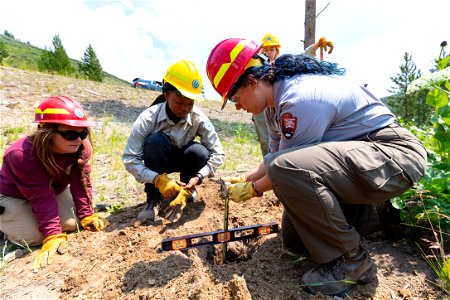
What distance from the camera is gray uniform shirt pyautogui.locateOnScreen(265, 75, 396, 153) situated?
1517mm

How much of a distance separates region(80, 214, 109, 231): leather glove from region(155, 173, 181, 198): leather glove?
1.91ft

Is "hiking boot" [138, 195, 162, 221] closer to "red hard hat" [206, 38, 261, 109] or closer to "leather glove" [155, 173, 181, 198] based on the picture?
"leather glove" [155, 173, 181, 198]

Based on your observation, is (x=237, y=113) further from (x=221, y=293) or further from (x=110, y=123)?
(x=221, y=293)

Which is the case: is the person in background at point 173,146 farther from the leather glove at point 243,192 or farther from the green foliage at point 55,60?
the green foliage at point 55,60

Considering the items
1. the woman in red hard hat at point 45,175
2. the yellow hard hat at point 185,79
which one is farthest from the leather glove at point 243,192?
the woman in red hard hat at point 45,175

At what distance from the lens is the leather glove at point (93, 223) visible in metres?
2.49

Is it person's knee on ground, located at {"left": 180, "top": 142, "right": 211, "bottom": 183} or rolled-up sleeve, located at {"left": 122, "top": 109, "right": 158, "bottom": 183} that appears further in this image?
person's knee on ground, located at {"left": 180, "top": 142, "right": 211, "bottom": 183}

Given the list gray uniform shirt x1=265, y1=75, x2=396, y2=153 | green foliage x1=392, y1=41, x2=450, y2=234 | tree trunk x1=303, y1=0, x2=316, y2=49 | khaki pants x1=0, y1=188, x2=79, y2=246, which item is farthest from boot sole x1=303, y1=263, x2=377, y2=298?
tree trunk x1=303, y1=0, x2=316, y2=49

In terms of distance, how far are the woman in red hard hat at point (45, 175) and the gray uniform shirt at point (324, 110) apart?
1.56m

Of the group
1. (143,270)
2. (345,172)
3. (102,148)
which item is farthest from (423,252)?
(102,148)

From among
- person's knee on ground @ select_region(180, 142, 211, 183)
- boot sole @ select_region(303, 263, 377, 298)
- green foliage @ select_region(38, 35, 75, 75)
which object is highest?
green foliage @ select_region(38, 35, 75, 75)

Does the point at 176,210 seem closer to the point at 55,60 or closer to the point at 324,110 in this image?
the point at 324,110

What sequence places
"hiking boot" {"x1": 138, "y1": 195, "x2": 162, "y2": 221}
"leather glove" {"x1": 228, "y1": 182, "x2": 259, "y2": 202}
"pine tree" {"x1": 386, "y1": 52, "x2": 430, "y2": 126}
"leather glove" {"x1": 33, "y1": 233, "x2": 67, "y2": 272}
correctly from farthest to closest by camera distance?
"pine tree" {"x1": 386, "y1": 52, "x2": 430, "y2": 126}, "hiking boot" {"x1": 138, "y1": 195, "x2": 162, "y2": 221}, "leather glove" {"x1": 33, "y1": 233, "x2": 67, "y2": 272}, "leather glove" {"x1": 228, "y1": 182, "x2": 259, "y2": 202}

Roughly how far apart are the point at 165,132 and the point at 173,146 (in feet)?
0.54
